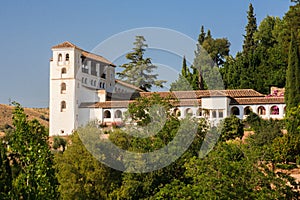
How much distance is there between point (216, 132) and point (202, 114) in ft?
52.1

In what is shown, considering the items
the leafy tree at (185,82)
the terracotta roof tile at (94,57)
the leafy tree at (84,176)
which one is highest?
the terracotta roof tile at (94,57)

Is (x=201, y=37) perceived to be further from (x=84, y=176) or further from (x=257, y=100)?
(x=84, y=176)

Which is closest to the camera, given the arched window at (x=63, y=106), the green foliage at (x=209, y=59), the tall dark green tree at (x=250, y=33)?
the arched window at (x=63, y=106)

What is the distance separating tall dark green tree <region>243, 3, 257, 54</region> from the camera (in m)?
64.6

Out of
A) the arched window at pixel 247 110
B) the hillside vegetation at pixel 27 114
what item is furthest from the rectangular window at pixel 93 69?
the arched window at pixel 247 110

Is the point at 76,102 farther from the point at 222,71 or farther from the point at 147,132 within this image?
the point at 147,132

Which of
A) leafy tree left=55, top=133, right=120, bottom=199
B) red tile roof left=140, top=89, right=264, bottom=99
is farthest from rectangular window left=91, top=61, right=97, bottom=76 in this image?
leafy tree left=55, top=133, right=120, bottom=199

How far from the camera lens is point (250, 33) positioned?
216 feet

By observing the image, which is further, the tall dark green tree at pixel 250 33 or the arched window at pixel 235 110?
the tall dark green tree at pixel 250 33

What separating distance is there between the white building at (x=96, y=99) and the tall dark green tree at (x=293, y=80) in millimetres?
3971

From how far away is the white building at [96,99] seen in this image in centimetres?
4712

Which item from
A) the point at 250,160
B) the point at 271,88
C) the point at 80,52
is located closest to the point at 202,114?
the point at 271,88

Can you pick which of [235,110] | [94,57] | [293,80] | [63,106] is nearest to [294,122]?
[293,80]

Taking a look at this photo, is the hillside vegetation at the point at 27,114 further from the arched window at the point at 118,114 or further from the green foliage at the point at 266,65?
the green foliage at the point at 266,65
